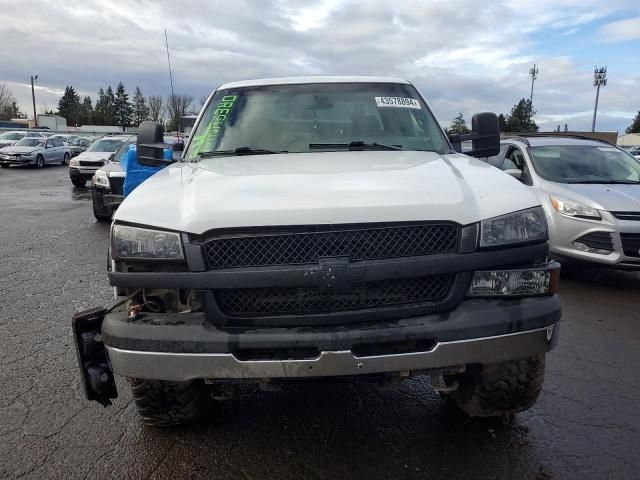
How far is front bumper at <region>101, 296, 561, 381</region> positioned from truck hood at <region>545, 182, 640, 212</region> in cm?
430

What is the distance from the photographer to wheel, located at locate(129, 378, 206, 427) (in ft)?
9.02

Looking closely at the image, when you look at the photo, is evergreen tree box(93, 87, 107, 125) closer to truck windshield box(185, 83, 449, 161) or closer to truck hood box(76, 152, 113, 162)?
truck hood box(76, 152, 113, 162)

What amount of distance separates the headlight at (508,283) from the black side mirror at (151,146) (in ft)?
8.25

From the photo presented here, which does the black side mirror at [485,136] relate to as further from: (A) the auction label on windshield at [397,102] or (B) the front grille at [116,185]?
(B) the front grille at [116,185]

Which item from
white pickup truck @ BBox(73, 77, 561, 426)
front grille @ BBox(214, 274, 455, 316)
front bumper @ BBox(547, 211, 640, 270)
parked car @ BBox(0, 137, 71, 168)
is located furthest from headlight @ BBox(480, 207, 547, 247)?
parked car @ BBox(0, 137, 71, 168)

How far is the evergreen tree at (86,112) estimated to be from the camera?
106 m

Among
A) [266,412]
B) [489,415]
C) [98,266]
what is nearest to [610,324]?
[489,415]

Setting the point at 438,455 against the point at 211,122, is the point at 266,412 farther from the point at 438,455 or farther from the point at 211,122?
the point at 211,122

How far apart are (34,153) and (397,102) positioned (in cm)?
3035

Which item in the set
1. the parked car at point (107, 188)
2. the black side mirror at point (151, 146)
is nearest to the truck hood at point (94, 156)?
the parked car at point (107, 188)

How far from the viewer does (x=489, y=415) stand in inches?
117

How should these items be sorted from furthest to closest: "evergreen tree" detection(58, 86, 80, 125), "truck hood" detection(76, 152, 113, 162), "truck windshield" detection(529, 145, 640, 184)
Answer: "evergreen tree" detection(58, 86, 80, 125)
"truck hood" detection(76, 152, 113, 162)
"truck windshield" detection(529, 145, 640, 184)

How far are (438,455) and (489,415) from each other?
0.37 metres

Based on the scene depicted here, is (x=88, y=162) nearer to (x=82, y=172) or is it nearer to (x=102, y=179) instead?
(x=82, y=172)
